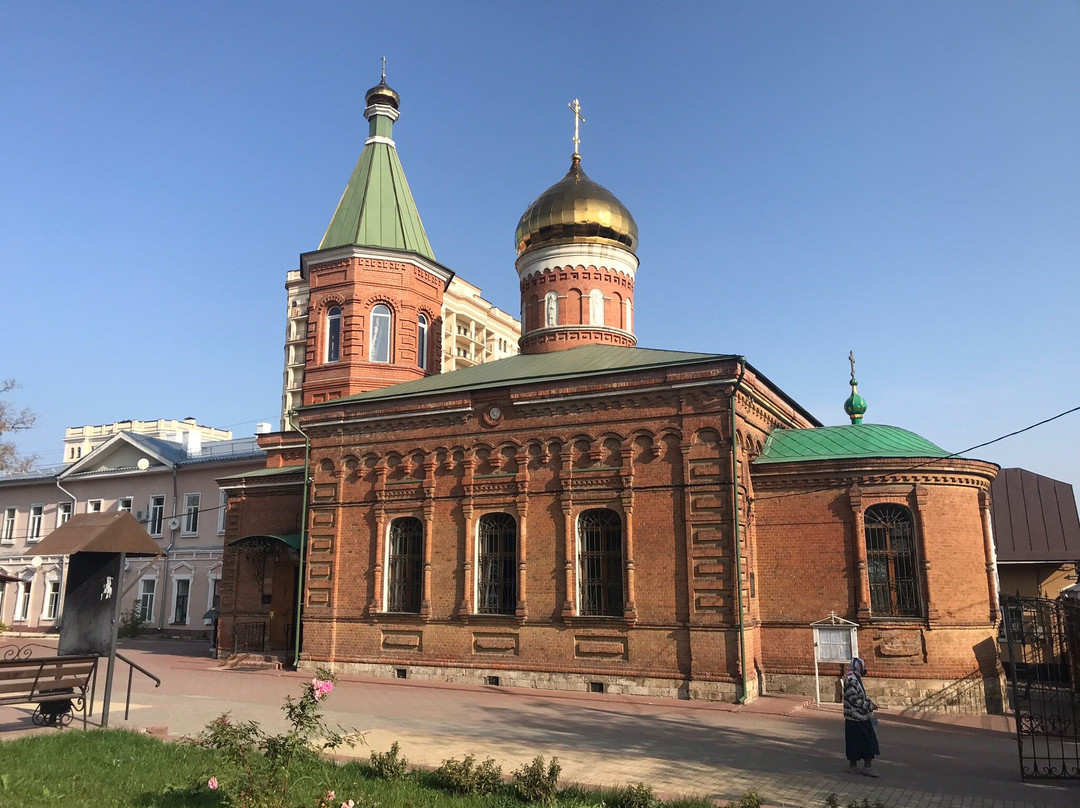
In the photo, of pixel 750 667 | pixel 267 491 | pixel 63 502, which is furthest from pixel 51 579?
pixel 750 667

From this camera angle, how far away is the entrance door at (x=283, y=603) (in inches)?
832

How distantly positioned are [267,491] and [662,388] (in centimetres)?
1148

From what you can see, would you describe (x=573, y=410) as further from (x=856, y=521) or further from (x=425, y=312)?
(x=425, y=312)

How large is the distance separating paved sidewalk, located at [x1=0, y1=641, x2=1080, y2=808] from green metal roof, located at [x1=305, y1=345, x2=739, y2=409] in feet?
20.2

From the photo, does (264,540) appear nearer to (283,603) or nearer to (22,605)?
(283,603)

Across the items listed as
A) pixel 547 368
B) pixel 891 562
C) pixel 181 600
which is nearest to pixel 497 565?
pixel 547 368

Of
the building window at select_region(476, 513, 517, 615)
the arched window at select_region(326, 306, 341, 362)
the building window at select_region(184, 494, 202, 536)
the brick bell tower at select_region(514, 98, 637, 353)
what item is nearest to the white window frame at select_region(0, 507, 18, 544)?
the building window at select_region(184, 494, 202, 536)

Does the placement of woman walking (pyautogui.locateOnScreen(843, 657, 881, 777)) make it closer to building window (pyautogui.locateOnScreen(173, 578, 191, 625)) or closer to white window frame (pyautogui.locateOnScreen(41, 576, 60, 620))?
building window (pyautogui.locateOnScreen(173, 578, 191, 625))

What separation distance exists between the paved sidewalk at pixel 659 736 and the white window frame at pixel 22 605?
64.2 ft

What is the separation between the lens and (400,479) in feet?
61.4

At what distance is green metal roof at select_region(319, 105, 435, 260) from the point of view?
77.2 feet

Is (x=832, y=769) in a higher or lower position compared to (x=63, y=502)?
lower

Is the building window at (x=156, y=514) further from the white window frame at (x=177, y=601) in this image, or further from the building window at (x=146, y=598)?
the white window frame at (x=177, y=601)

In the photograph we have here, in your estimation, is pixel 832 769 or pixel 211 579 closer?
pixel 832 769
